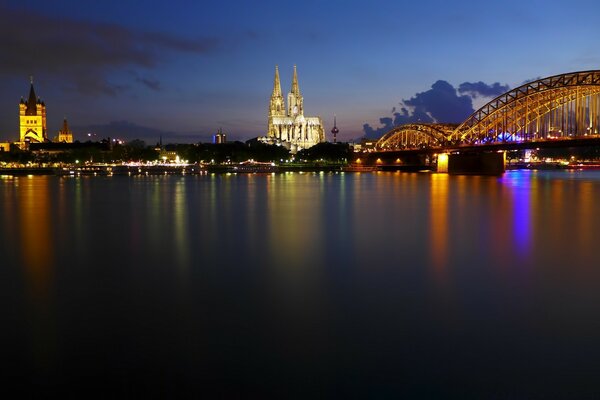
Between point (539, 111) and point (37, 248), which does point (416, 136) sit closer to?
point (539, 111)

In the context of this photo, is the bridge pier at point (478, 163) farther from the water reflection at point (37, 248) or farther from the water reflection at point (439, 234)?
the water reflection at point (37, 248)

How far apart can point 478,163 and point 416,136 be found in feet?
97.5

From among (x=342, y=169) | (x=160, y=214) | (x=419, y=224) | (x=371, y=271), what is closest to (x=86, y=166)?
(x=342, y=169)

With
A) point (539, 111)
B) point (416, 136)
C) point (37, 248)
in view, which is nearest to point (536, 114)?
point (539, 111)

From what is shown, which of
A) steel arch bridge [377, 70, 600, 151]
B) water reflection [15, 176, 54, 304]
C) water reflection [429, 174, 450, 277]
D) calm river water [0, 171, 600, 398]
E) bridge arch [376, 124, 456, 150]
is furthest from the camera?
bridge arch [376, 124, 456, 150]

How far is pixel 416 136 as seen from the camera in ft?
405

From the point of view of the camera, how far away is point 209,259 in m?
16.5

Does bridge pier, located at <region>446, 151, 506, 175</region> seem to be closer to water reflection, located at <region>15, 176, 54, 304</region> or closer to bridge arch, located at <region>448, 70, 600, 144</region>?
bridge arch, located at <region>448, 70, 600, 144</region>

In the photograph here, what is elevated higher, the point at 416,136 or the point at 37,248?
the point at 416,136

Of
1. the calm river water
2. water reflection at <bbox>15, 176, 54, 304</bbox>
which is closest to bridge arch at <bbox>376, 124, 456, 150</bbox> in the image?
water reflection at <bbox>15, 176, 54, 304</bbox>

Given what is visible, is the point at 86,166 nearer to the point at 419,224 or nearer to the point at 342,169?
the point at 342,169

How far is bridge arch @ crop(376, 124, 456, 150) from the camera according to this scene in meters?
109

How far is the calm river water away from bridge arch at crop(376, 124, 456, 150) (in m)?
87.1

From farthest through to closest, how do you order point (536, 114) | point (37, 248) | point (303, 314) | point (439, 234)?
point (536, 114) → point (439, 234) → point (37, 248) → point (303, 314)
